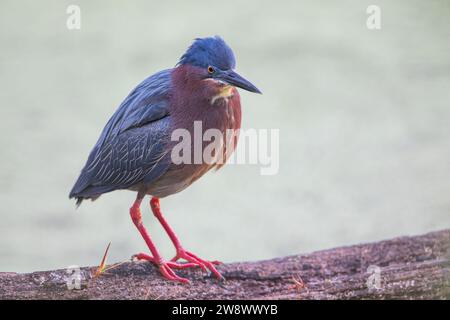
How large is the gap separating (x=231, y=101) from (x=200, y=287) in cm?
106

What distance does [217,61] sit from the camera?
13.9 feet

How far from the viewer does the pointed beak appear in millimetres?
4172

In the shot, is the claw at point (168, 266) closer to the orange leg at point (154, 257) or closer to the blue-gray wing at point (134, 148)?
the orange leg at point (154, 257)

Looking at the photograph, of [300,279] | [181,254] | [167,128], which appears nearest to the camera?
[300,279]

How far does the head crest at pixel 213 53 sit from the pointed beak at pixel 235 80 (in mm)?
39

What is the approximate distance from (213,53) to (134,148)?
2.36 ft

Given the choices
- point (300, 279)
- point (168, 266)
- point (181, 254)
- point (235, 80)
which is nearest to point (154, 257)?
point (168, 266)

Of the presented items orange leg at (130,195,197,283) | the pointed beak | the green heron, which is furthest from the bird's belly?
the pointed beak

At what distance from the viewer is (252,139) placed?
16.3 feet

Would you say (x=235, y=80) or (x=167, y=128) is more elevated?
(x=235, y=80)

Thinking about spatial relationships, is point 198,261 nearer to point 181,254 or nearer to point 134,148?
point 181,254
